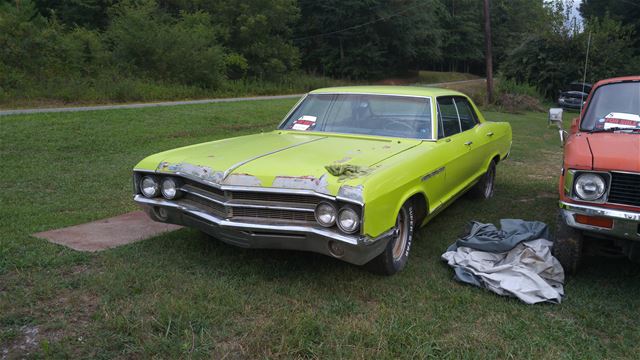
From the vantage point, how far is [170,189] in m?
3.90

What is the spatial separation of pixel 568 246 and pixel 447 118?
185 centimetres

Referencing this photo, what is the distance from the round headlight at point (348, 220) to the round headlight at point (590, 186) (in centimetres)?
159

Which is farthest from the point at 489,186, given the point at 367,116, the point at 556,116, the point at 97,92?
the point at 97,92

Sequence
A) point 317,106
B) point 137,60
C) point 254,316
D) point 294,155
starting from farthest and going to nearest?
point 137,60, point 317,106, point 294,155, point 254,316

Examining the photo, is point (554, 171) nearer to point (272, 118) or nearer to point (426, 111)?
point (426, 111)

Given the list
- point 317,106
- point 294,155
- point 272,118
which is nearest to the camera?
point 294,155

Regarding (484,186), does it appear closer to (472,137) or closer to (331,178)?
(472,137)

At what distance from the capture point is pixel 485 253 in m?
4.11

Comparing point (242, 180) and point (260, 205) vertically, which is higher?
point (242, 180)

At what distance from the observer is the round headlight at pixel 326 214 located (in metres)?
3.32

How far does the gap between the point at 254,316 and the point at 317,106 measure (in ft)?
8.74

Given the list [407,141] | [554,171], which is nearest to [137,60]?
[554,171]

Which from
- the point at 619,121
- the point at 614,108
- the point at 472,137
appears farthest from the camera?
the point at 472,137

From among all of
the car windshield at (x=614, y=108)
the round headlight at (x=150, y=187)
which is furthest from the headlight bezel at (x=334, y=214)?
the car windshield at (x=614, y=108)
